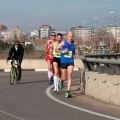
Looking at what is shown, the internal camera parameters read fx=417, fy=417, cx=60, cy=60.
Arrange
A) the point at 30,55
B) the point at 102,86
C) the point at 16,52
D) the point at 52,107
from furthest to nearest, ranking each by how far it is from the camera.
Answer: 1. the point at 30,55
2. the point at 16,52
3. the point at 102,86
4. the point at 52,107

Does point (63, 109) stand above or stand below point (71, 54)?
below

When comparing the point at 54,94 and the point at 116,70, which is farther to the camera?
the point at 54,94

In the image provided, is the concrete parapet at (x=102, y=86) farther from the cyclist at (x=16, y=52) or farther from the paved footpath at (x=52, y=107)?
the cyclist at (x=16, y=52)

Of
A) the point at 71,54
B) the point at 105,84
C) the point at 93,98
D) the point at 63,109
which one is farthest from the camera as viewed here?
the point at 71,54

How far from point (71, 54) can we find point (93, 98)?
158 centimetres

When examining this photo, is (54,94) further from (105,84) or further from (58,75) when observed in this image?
(105,84)

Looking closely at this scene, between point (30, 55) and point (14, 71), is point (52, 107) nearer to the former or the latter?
point (14, 71)

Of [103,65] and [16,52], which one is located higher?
[16,52]

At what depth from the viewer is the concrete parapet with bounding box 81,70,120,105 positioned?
33.4ft

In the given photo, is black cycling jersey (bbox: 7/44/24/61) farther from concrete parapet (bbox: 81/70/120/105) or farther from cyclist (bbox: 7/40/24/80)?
concrete parapet (bbox: 81/70/120/105)

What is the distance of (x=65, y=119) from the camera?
8.35m

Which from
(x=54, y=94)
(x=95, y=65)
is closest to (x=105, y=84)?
(x=95, y=65)

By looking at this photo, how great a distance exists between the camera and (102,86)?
10.9 metres

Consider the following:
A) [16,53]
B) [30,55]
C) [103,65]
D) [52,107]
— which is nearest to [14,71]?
[16,53]
